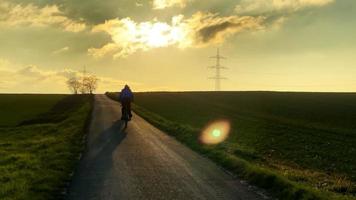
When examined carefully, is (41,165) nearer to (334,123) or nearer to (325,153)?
(325,153)

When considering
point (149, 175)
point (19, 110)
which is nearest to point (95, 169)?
point (149, 175)

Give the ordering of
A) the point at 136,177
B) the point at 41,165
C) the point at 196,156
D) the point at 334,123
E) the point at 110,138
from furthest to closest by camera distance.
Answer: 1. the point at 334,123
2. the point at 110,138
3. the point at 196,156
4. the point at 41,165
5. the point at 136,177

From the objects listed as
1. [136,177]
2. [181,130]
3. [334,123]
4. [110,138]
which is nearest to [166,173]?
[136,177]

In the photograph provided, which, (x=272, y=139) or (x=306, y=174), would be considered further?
(x=272, y=139)

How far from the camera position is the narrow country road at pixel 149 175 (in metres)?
12.1

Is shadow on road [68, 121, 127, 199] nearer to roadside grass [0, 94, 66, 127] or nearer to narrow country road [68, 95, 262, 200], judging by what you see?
narrow country road [68, 95, 262, 200]

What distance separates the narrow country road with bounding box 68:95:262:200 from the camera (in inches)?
478

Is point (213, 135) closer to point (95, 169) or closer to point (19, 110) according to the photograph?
point (95, 169)

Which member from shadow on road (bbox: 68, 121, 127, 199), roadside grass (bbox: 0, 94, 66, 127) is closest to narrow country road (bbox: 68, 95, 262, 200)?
shadow on road (bbox: 68, 121, 127, 199)

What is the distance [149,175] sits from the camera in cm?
1467

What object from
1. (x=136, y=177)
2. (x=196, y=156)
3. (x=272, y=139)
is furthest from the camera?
(x=272, y=139)

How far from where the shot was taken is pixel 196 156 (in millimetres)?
19484

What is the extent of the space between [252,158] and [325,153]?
18.7ft

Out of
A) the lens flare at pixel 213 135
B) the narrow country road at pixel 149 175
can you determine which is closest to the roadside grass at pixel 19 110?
the lens flare at pixel 213 135
